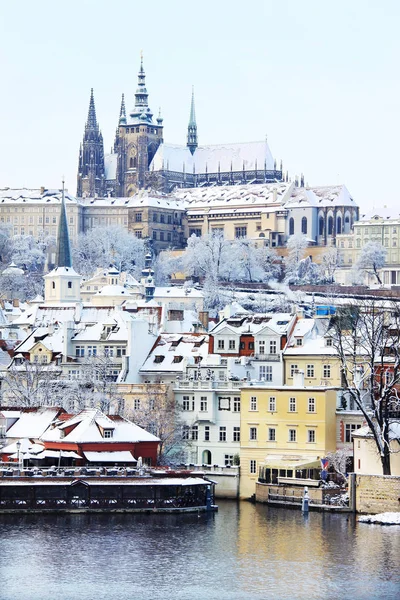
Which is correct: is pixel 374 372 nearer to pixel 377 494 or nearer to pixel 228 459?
pixel 377 494

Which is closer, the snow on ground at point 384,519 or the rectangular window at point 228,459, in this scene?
the snow on ground at point 384,519

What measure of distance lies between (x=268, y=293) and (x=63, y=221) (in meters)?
45.4

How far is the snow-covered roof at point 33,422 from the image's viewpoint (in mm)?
77750

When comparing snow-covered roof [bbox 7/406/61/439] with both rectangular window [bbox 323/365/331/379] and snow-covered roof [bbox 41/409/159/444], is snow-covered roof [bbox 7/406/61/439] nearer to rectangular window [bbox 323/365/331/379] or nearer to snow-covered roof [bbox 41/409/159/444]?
snow-covered roof [bbox 41/409/159/444]

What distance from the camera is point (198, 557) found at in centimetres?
6272

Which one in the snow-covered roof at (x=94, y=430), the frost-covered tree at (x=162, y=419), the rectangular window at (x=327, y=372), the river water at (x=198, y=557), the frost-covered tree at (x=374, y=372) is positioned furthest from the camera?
the rectangular window at (x=327, y=372)

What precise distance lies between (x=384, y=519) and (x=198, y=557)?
375 inches

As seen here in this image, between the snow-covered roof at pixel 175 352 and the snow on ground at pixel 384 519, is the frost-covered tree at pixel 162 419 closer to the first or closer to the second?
the snow-covered roof at pixel 175 352

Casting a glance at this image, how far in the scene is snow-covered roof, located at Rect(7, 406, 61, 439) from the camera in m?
77.8

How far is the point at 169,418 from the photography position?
81.1 m

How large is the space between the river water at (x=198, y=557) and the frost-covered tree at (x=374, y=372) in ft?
13.4

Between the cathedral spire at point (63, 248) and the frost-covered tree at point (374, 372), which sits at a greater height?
the cathedral spire at point (63, 248)

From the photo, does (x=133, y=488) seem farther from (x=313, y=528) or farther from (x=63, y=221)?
(x=63, y=221)

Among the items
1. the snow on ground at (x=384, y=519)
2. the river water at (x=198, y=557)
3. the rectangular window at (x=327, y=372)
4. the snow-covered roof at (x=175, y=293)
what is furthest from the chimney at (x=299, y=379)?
the snow-covered roof at (x=175, y=293)
